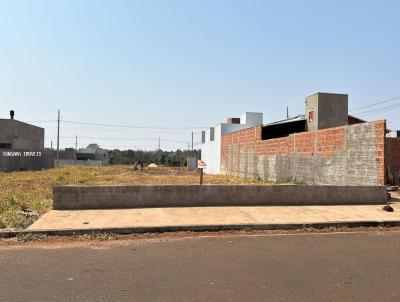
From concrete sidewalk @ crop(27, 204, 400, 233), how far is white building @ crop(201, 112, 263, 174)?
39.7 m

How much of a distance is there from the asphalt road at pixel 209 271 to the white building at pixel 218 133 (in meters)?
44.2

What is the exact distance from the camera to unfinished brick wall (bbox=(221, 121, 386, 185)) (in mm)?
17963

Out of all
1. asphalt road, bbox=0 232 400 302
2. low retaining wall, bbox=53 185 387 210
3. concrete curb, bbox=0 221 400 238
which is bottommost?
asphalt road, bbox=0 232 400 302

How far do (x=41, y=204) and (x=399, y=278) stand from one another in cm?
1169

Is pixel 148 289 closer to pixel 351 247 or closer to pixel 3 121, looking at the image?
pixel 351 247

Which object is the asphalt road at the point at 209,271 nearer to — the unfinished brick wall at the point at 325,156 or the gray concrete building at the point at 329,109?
the unfinished brick wall at the point at 325,156

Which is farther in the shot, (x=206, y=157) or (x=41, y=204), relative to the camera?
(x=206, y=157)

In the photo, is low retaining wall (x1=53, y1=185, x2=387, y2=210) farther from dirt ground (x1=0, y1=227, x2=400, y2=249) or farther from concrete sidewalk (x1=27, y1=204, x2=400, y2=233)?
dirt ground (x1=0, y1=227, x2=400, y2=249)

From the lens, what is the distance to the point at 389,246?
8836 millimetres

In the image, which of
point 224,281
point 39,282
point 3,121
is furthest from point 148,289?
point 3,121

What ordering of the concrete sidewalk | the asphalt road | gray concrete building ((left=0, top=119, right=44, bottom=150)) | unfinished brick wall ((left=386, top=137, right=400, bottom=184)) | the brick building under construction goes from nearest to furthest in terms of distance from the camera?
the asphalt road → the concrete sidewalk → the brick building under construction → unfinished brick wall ((left=386, top=137, right=400, bottom=184)) → gray concrete building ((left=0, top=119, right=44, bottom=150))

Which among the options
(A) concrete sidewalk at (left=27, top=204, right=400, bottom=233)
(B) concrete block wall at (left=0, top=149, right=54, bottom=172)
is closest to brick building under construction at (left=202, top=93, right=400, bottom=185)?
(A) concrete sidewalk at (left=27, top=204, right=400, bottom=233)

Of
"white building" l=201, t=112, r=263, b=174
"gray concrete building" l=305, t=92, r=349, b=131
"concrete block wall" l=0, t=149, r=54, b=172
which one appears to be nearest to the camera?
"gray concrete building" l=305, t=92, r=349, b=131

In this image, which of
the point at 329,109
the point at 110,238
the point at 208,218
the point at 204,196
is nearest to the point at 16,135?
the point at 329,109
